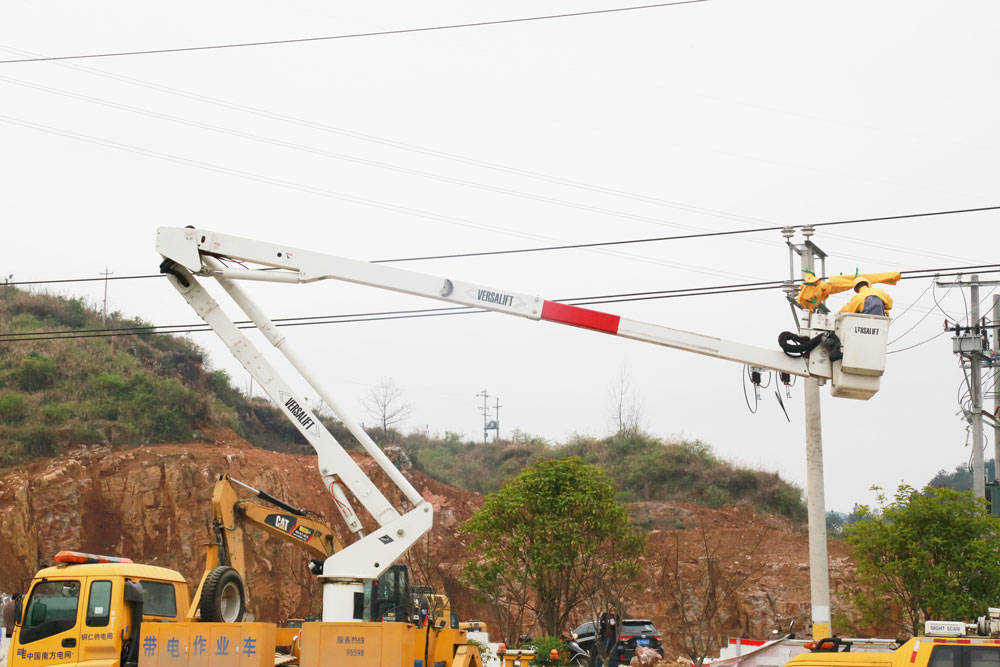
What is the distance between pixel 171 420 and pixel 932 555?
33.0m

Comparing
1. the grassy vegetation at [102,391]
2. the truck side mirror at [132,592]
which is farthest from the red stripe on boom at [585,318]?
the grassy vegetation at [102,391]

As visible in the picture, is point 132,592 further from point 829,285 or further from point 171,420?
point 171,420

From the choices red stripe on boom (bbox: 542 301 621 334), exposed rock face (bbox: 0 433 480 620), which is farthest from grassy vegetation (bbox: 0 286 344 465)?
red stripe on boom (bbox: 542 301 621 334)

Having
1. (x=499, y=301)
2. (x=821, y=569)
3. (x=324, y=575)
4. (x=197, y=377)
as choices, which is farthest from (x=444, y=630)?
(x=197, y=377)

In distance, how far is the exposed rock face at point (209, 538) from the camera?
38844mm

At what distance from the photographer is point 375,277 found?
673 inches

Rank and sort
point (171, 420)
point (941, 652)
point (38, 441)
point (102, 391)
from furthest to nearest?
point (102, 391) < point (171, 420) < point (38, 441) < point (941, 652)

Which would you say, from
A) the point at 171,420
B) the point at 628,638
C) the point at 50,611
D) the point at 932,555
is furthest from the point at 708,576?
the point at 50,611

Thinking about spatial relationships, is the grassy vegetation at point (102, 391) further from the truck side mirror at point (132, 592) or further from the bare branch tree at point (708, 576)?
the truck side mirror at point (132, 592)

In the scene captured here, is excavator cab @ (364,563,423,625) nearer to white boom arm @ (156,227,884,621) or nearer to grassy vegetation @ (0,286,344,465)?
white boom arm @ (156,227,884,621)

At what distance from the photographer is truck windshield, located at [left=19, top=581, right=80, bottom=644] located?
1448cm

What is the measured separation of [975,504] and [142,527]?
29665 mm

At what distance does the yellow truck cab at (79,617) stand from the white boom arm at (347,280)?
364cm

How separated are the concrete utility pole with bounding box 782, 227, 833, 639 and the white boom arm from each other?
693cm
